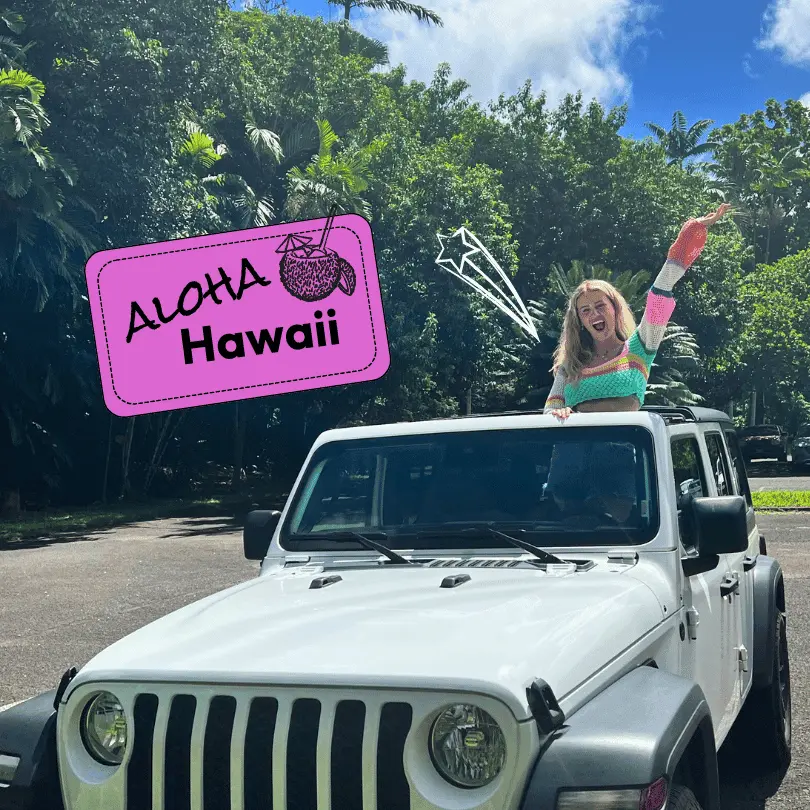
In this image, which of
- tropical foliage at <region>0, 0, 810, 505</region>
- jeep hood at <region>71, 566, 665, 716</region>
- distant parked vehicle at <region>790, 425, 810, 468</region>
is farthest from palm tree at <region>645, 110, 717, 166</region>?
jeep hood at <region>71, 566, 665, 716</region>

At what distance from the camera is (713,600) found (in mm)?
4297

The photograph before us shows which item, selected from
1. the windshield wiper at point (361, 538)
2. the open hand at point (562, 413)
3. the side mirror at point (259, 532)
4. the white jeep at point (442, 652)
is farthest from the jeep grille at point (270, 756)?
the open hand at point (562, 413)

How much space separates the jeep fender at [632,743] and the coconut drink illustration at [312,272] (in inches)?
438

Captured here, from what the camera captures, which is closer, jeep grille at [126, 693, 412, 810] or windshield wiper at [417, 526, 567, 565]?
jeep grille at [126, 693, 412, 810]

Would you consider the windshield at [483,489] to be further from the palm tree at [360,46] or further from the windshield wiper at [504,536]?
the palm tree at [360,46]

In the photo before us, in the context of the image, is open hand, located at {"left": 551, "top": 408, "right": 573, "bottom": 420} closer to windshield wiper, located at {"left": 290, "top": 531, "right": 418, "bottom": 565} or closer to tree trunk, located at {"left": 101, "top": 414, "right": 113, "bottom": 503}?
windshield wiper, located at {"left": 290, "top": 531, "right": 418, "bottom": 565}

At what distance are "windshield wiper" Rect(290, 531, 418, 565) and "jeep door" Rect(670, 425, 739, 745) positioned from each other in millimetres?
995

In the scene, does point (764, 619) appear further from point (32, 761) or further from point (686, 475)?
point (32, 761)

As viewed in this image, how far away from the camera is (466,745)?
8.27ft

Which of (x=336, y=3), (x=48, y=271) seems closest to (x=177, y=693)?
(x=48, y=271)

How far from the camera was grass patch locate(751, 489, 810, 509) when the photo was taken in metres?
20.8

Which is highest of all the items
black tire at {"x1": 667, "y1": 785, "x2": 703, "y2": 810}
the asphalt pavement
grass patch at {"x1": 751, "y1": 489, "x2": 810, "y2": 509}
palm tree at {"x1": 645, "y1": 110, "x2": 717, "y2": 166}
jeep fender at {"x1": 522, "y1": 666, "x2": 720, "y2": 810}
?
palm tree at {"x1": 645, "y1": 110, "x2": 717, "y2": 166}

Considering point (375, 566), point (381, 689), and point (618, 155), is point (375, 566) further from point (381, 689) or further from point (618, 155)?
point (618, 155)

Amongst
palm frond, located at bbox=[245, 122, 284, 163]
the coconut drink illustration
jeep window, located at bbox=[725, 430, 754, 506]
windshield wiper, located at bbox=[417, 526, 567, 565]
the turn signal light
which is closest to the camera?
the turn signal light
